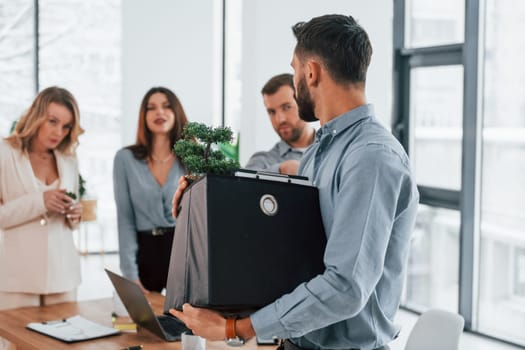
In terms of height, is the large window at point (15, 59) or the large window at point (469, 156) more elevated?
the large window at point (15, 59)

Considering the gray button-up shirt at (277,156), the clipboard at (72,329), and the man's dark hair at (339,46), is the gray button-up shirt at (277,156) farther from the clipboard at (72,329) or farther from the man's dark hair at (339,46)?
the man's dark hair at (339,46)

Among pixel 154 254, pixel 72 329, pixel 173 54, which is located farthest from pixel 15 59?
pixel 72 329

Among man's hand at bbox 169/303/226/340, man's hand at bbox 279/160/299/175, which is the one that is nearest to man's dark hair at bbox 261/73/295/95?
man's hand at bbox 279/160/299/175

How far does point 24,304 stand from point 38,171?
24.4 inches

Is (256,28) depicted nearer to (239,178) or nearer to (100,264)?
(239,178)

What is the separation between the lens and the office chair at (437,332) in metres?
2.29

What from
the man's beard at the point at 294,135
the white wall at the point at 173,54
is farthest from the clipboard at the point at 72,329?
the white wall at the point at 173,54

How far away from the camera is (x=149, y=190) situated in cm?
339

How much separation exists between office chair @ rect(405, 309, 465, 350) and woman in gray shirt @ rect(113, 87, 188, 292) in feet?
4.72

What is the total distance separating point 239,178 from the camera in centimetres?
144

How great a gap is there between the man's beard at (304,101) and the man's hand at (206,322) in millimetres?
513

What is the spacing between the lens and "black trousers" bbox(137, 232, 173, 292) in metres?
3.42

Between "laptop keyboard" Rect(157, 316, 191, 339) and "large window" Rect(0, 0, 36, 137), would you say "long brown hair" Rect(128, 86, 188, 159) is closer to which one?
"laptop keyboard" Rect(157, 316, 191, 339)

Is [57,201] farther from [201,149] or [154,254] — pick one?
[201,149]
